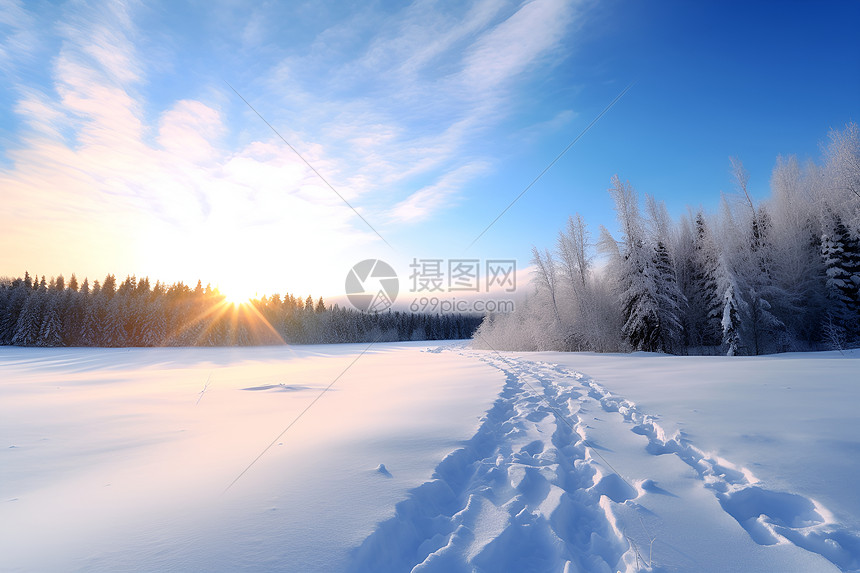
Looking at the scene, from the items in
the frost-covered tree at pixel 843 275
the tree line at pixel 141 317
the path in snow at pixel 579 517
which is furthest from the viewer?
the tree line at pixel 141 317

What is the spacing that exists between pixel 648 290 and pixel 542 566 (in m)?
25.1

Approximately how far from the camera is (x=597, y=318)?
88.6ft

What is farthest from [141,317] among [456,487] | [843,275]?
[843,275]

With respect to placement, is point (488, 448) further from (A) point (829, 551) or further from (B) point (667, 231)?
(B) point (667, 231)

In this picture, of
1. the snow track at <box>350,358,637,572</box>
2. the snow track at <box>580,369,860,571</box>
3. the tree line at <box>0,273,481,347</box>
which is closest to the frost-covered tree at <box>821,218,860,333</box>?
the snow track at <box>580,369,860,571</box>

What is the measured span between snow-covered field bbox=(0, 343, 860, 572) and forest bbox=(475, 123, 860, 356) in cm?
1857

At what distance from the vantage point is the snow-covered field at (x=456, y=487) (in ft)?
8.02

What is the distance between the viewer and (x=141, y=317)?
53.2 m

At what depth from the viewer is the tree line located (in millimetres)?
49469

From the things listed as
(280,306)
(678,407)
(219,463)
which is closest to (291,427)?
(219,463)

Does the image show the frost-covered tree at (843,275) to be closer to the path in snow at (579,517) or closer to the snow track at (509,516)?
the path in snow at (579,517)

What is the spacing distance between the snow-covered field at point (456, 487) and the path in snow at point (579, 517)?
0.02m

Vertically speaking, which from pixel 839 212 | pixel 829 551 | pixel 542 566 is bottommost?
pixel 542 566

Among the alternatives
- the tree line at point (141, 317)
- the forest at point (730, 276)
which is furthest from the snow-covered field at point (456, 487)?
the tree line at point (141, 317)
